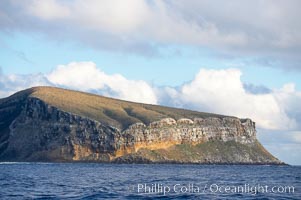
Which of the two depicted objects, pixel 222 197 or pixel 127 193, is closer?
pixel 222 197

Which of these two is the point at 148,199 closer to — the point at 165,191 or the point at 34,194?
the point at 165,191

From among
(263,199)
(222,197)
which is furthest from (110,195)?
(263,199)

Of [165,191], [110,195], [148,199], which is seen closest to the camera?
A: [148,199]

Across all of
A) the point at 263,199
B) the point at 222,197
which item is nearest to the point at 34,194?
the point at 222,197

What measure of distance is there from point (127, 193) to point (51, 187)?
1566 cm

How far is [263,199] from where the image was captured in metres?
65.2

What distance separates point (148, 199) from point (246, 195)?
12.6 metres

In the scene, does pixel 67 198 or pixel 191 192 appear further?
pixel 191 192

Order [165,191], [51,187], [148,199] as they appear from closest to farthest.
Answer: [148,199]
[165,191]
[51,187]

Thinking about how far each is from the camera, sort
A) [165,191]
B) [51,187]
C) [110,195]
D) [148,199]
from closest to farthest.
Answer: [148,199] < [110,195] < [165,191] < [51,187]

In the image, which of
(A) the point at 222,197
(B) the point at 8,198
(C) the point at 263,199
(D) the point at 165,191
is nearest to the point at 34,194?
(B) the point at 8,198

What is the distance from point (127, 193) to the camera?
72562mm

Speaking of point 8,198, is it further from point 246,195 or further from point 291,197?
point 291,197

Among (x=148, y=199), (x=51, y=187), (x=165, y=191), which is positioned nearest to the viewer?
(x=148, y=199)
